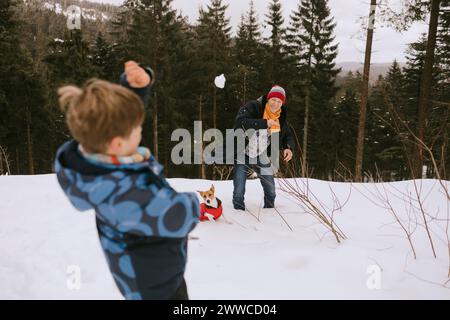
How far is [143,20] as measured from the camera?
62.5 ft

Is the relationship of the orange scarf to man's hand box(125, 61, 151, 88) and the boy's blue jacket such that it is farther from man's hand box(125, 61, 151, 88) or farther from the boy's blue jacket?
the boy's blue jacket

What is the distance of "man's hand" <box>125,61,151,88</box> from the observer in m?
1.57

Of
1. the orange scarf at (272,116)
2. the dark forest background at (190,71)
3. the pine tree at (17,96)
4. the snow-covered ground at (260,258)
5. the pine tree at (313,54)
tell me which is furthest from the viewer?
the pine tree at (313,54)

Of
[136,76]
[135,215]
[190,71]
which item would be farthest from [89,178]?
[190,71]

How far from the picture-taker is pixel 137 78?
159cm

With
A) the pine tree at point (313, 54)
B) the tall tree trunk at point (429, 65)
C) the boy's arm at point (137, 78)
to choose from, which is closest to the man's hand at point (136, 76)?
the boy's arm at point (137, 78)

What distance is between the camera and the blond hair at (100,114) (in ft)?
3.68

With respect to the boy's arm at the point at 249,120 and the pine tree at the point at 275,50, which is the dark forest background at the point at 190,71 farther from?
the boy's arm at the point at 249,120

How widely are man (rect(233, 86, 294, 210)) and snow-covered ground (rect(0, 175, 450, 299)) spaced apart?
0.32m

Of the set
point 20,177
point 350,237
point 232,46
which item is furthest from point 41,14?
point 350,237

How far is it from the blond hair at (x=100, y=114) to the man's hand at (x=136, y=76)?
399 millimetres

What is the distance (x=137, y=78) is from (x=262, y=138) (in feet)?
8.14
